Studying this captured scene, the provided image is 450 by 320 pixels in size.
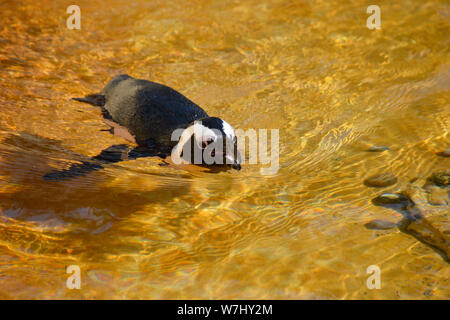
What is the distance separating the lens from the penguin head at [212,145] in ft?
10.8

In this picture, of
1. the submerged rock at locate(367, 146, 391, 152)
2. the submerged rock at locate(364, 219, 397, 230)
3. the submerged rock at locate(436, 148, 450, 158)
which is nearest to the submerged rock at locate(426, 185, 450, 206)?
the submerged rock at locate(364, 219, 397, 230)

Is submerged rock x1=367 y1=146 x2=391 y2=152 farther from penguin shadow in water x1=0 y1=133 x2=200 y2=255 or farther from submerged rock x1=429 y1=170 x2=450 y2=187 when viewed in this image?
penguin shadow in water x1=0 y1=133 x2=200 y2=255

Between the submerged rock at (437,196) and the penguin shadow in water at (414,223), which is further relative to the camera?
the submerged rock at (437,196)

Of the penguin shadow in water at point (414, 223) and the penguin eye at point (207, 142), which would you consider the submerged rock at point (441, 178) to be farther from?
the penguin eye at point (207, 142)

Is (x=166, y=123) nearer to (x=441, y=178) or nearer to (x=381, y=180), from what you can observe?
(x=381, y=180)

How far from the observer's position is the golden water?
2.34 m

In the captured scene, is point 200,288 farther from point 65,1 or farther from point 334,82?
point 65,1

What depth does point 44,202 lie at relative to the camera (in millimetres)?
3014

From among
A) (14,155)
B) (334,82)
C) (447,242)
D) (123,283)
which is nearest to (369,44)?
(334,82)

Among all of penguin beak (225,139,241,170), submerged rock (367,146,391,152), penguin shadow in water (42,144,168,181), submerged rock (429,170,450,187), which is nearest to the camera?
submerged rock (429,170,450,187)

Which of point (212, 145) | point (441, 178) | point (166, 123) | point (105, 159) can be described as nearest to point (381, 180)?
point (441, 178)

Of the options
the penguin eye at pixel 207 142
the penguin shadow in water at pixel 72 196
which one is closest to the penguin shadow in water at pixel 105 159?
the penguin shadow in water at pixel 72 196

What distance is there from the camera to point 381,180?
315 centimetres

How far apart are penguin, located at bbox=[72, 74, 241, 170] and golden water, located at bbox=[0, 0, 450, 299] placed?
0.49 feet
